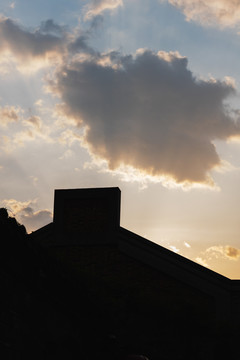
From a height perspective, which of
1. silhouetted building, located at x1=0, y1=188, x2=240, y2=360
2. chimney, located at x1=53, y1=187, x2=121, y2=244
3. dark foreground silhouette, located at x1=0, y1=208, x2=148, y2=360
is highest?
chimney, located at x1=53, y1=187, x2=121, y2=244

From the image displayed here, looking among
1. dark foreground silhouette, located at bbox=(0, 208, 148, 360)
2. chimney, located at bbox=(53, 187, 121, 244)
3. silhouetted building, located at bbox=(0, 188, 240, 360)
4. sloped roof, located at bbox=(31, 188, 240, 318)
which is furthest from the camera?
chimney, located at bbox=(53, 187, 121, 244)

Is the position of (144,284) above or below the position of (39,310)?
above

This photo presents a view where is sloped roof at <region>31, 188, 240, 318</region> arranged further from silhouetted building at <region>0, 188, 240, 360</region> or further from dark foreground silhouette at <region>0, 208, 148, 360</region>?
dark foreground silhouette at <region>0, 208, 148, 360</region>

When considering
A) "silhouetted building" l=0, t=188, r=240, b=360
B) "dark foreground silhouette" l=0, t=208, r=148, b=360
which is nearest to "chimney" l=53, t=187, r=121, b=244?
"silhouetted building" l=0, t=188, r=240, b=360

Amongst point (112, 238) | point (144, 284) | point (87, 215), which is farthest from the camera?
point (87, 215)

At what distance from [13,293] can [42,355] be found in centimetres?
144

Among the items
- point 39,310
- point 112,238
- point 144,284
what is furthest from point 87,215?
point 39,310

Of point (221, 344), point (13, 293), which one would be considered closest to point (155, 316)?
point (221, 344)

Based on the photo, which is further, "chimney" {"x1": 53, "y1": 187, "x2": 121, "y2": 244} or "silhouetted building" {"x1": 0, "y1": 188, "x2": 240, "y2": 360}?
"chimney" {"x1": 53, "y1": 187, "x2": 121, "y2": 244}

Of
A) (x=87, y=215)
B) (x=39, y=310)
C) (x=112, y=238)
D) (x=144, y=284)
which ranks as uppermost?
(x=87, y=215)

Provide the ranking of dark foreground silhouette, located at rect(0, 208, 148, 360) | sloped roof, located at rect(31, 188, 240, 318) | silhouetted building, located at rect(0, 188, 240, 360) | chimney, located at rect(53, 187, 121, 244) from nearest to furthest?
dark foreground silhouette, located at rect(0, 208, 148, 360)
silhouetted building, located at rect(0, 188, 240, 360)
sloped roof, located at rect(31, 188, 240, 318)
chimney, located at rect(53, 187, 121, 244)

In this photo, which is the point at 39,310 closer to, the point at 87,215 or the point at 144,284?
the point at 144,284

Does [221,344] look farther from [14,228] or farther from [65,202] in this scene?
[14,228]

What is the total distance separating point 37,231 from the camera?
21.1 meters
